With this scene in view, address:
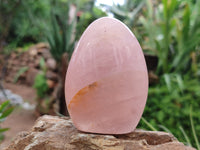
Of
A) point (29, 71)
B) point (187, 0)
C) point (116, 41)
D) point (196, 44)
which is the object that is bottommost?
point (29, 71)

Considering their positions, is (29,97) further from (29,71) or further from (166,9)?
(166,9)

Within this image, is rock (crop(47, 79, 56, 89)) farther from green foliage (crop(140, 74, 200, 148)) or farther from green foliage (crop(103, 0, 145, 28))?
green foliage (crop(140, 74, 200, 148))

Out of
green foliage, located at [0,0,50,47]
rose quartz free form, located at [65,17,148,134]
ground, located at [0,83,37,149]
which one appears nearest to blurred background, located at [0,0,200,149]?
ground, located at [0,83,37,149]

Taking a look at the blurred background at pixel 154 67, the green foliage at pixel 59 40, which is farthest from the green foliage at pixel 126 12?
the green foliage at pixel 59 40

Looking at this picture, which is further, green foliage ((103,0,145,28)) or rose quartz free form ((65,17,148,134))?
green foliage ((103,0,145,28))

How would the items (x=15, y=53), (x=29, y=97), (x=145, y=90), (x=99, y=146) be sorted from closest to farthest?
(x=99, y=146) < (x=145, y=90) < (x=29, y=97) < (x=15, y=53)

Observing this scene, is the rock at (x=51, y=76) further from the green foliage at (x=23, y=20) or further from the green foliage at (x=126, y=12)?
the green foliage at (x=23, y=20)

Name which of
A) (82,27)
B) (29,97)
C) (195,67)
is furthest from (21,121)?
(195,67)

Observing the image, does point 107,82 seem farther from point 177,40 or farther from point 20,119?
point 20,119
